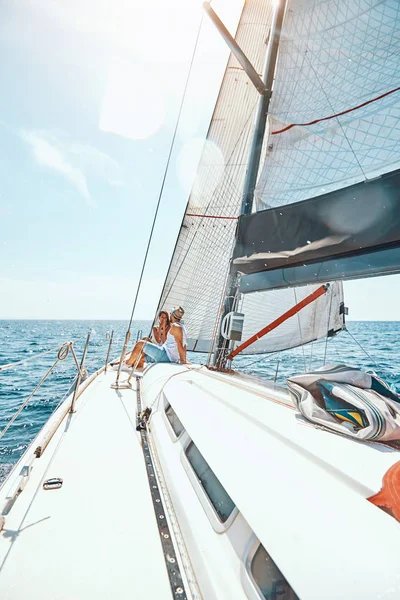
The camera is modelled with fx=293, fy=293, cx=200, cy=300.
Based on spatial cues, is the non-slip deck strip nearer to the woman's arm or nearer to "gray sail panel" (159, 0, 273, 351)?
the woman's arm

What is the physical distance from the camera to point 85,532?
915 millimetres

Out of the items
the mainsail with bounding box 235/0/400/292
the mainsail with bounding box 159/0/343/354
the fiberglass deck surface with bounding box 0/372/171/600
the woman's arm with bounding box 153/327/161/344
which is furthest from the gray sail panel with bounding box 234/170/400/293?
the woman's arm with bounding box 153/327/161/344

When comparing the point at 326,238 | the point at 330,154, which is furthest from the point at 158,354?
the point at 330,154

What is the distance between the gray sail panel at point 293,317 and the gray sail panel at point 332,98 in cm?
121

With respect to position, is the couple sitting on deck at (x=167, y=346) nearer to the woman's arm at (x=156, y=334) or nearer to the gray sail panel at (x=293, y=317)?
the woman's arm at (x=156, y=334)

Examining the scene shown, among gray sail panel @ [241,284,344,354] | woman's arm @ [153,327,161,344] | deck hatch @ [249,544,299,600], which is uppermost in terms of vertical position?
gray sail panel @ [241,284,344,354]

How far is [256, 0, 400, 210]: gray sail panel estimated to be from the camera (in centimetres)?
249

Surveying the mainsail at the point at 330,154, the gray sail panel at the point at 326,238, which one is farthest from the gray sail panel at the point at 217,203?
the gray sail panel at the point at 326,238

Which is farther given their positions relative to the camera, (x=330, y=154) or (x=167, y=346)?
(x=167, y=346)

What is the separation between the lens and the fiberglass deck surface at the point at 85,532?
74cm

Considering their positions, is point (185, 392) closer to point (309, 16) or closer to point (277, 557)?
point (277, 557)

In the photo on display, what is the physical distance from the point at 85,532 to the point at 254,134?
3.43 m

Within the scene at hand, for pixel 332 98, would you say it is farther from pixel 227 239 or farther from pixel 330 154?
pixel 227 239

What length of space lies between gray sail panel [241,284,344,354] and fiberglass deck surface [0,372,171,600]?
2.63m
